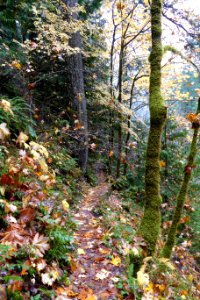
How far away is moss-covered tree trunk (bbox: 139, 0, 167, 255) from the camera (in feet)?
12.3

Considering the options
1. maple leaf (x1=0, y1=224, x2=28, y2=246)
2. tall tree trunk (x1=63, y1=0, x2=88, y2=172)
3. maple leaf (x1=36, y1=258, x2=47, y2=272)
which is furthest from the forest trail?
tall tree trunk (x1=63, y1=0, x2=88, y2=172)

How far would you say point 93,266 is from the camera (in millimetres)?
3906

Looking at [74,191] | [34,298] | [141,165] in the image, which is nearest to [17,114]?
[74,191]

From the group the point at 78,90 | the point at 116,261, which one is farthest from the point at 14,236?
the point at 78,90

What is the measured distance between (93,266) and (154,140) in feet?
6.98

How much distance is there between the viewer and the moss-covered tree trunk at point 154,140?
376cm

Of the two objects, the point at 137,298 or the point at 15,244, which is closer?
the point at 15,244

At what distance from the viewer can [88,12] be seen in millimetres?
11117

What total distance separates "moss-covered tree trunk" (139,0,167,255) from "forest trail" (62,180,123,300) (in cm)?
69

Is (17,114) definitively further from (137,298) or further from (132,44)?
(132,44)

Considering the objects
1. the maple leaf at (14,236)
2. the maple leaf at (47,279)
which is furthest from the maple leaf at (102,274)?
the maple leaf at (14,236)

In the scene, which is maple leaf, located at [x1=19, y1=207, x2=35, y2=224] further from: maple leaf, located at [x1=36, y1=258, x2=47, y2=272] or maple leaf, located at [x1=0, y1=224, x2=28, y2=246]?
maple leaf, located at [x1=36, y1=258, x2=47, y2=272]

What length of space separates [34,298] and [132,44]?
1058 cm

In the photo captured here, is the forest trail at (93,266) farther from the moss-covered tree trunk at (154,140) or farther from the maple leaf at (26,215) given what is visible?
the maple leaf at (26,215)
